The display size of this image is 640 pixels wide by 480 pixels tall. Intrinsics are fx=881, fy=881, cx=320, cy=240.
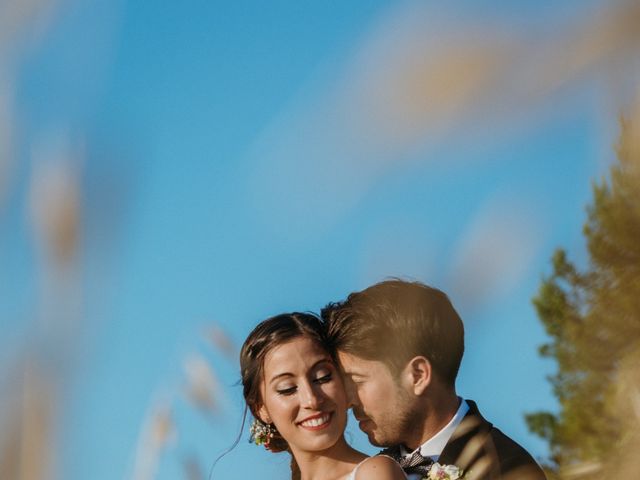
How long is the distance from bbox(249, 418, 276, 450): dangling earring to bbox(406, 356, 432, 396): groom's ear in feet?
1.98

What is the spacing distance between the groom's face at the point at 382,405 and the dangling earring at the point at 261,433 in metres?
0.37

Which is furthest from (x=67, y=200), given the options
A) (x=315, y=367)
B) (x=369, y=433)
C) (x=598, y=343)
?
(x=369, y=433)

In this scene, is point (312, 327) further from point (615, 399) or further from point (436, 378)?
point (615, 399)

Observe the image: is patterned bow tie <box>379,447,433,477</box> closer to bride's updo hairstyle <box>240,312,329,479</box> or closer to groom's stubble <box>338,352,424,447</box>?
groom's stubble <box>338,352,424,447</box>

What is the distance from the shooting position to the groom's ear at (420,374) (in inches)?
133

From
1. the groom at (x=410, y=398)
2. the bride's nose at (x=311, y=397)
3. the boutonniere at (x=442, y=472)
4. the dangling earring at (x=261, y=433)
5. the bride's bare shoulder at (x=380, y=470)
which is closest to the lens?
the boutonniere at (x=442, y=472)

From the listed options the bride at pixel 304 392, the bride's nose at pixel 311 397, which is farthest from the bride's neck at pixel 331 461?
the bride's nose at pixel 311 397

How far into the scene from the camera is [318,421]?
3.13 meters

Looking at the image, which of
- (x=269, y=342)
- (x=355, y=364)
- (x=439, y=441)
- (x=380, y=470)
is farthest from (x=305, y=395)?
(x=439, y=441)

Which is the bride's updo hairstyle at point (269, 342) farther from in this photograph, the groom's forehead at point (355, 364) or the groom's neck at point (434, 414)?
the groom's neck at point (434, 414)

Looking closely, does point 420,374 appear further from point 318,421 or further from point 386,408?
point 318,421

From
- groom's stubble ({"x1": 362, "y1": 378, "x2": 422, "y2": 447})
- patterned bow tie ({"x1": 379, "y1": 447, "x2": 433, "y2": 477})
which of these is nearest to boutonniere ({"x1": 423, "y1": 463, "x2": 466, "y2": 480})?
patterned bow tie ({"x1": 379, "y1": 447, "x2": 433, "y2": 477})

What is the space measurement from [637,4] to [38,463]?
1.05ft

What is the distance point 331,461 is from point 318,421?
164 millimetres
